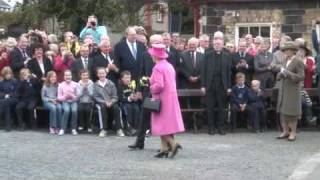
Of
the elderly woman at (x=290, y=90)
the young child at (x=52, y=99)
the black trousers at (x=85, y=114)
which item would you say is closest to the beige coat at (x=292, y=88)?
the elderly woman at (x=290, y=90)

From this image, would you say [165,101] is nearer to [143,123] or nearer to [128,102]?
[143,123]

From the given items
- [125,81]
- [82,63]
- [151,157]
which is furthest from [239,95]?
[151,157]

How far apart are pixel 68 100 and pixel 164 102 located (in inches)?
141

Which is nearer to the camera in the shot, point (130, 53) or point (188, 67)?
point (130, 53)

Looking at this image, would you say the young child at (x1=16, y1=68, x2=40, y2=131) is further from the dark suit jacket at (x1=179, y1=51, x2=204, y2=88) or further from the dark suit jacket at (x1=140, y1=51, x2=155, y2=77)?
the dark suit jacket at (x1=179, y1=51, x2=204, y2=88)

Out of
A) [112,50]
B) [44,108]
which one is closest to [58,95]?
[44,108]

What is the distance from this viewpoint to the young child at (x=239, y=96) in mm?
14500

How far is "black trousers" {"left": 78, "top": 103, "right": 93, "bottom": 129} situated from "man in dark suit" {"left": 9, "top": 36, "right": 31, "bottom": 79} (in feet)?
5.49

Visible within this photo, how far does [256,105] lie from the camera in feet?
47.8

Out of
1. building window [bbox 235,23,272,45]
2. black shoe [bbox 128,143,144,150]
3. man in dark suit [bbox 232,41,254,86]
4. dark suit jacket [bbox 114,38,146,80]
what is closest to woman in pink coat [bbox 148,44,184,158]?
black shoe [bbox 128,143,144,150]

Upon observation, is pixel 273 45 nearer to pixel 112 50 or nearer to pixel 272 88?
pixel 272 88

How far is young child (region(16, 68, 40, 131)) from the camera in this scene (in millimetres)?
14586

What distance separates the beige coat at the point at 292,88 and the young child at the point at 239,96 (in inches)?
45.2

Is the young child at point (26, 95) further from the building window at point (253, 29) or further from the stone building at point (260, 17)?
the building window at point (253, 29)
